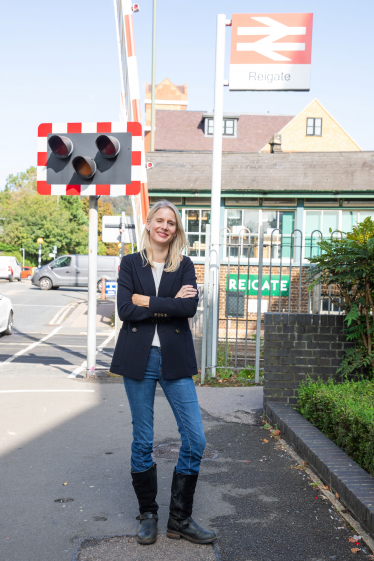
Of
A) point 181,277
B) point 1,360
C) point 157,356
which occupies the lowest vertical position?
point 1,360

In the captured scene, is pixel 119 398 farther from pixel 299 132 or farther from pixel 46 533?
pixel 299 132

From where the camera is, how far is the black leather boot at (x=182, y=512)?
3.26 metres

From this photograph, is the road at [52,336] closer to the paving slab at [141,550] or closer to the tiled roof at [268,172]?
the tiled roof at [268,172]

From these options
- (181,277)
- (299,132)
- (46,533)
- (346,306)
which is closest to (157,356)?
(181,277)

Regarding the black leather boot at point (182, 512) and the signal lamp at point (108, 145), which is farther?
the signal lamp at point (108, 145)

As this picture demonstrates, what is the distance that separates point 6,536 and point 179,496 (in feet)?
3.26

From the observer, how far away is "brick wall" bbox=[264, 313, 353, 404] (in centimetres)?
605

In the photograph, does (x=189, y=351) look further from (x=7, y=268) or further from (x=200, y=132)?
(x=200, y=132)

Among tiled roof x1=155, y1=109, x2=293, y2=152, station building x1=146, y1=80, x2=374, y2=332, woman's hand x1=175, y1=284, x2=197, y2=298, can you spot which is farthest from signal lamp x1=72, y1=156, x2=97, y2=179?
tiled roof x1=155, y1=109, x2=293, y2=152

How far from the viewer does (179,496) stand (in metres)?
3.28

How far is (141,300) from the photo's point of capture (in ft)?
10.9

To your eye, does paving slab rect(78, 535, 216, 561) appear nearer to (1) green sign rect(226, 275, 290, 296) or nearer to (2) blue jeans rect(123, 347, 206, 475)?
(2) blue jeans rect(123, 347, 206, 475)

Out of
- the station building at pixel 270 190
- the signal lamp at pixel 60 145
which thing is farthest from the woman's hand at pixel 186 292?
the station building at pixel 270 190

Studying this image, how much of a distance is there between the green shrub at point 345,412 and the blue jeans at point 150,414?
1.34 m
